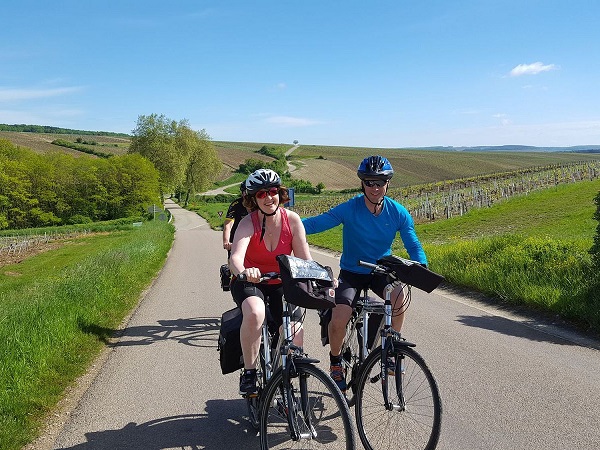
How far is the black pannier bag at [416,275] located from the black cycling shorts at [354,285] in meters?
0.40

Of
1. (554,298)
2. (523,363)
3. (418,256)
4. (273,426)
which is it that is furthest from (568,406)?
(554,298)

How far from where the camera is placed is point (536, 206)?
95.5 feet

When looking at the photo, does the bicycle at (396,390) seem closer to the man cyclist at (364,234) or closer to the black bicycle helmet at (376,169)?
the man cyclist at (364,234)

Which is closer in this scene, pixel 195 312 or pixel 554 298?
pixel 554 298

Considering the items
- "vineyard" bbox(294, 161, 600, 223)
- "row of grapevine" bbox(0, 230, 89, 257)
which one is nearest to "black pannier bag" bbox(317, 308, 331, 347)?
"vineyard" bbox(294, 161, 600, 223)

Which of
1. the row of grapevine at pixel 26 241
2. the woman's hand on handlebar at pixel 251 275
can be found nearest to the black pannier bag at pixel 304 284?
the woman's hand on handlebar at pixel 251 275

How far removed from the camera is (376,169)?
14.0 feet

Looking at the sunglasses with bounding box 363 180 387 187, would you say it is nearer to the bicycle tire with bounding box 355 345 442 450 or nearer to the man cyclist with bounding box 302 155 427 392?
the man cyclist with bounding box 302 155 427 392

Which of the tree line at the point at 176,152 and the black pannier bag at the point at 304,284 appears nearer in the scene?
the black pannier bag at the point at 304,284

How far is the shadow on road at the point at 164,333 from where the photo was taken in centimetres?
739

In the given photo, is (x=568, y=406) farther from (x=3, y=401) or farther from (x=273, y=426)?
(x=3, y=401)

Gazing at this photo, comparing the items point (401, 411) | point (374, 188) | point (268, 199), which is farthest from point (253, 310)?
point (374, 188)

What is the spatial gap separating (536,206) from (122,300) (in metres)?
25.4

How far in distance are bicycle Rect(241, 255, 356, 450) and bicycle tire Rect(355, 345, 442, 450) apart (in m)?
0.26
